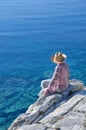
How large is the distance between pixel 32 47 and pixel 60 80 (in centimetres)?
1419

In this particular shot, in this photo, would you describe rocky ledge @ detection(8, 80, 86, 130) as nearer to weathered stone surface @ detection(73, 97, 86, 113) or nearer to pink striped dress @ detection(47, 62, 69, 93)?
weathered stone surface @ detection(73, 97, 86, 113)

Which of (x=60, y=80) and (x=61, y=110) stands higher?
(x=60, y=80)

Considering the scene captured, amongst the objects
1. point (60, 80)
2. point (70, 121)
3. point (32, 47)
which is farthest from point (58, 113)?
point (32, 47)

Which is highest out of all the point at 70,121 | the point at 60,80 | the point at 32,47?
the point at 60,80

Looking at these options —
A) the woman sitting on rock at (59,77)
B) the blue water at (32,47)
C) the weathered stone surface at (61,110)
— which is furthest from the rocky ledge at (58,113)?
the blue water at (32,47)

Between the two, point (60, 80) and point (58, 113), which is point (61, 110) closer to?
point (58, 113)

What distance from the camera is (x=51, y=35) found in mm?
28141

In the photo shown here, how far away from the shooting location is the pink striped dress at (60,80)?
36.2 feet

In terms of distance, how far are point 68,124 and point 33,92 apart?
8410mm

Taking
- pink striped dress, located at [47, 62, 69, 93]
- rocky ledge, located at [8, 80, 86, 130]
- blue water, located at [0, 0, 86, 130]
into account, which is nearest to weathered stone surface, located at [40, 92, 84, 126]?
rocky ledge, located at [8, 80, 86, 130]

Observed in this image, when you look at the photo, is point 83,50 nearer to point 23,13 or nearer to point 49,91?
point 49,91

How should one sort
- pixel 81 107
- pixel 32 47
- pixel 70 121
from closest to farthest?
pixel 70 121 < pixel 81 107 < pixel 32 47

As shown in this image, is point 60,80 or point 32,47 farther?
point 32,47

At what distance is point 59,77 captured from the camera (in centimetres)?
1119
